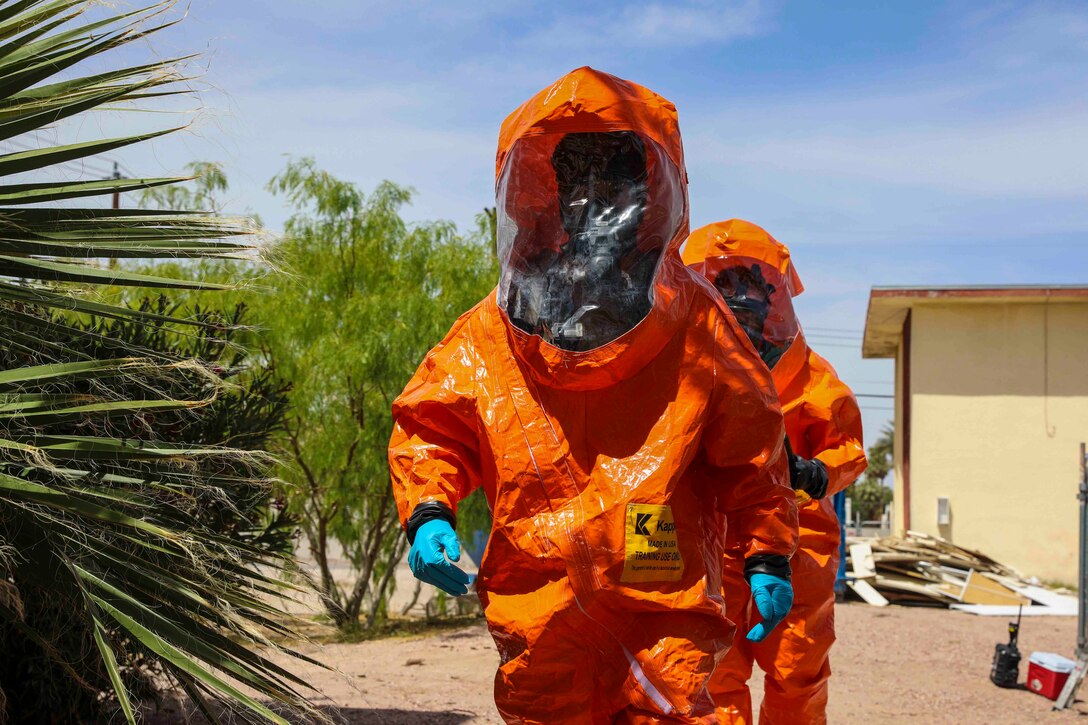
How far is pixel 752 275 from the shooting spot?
15.7 feet

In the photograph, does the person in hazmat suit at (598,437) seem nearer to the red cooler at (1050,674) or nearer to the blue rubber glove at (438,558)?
the blue rubber glove at (438,558)

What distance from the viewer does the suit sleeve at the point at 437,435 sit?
2.90 metres

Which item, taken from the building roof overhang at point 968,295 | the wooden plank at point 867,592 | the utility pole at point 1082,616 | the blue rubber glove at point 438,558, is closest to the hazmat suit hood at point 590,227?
the blue rubber glove at point 438,558

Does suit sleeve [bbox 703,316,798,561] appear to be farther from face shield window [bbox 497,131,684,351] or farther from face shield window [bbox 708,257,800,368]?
face shield window [bbox 708,257,800,368]

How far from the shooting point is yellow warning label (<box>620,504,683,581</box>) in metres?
2.70

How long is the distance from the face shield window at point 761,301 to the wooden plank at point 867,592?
10385 mm

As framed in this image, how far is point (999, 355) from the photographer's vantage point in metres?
18.5

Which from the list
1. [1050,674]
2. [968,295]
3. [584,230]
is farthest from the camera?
[968,295]

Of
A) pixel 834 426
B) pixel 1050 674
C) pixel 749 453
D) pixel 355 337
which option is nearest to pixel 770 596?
pixel 749 453

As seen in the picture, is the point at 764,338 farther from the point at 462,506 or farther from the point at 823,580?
the point at 462,506

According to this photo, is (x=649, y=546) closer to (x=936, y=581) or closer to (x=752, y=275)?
(x=752, y=275)

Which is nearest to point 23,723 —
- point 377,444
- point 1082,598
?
point 377,444

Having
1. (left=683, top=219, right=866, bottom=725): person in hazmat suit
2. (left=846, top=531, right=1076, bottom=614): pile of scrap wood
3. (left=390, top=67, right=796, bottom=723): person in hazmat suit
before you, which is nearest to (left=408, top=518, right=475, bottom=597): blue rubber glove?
(left=390, top=67, right=796, bottom=723): person in hazmat suit

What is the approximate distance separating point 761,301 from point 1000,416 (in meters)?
15.3
